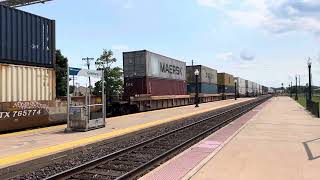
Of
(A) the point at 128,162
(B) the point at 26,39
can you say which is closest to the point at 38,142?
(A) the point at 128,162

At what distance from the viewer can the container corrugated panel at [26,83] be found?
16453 mm

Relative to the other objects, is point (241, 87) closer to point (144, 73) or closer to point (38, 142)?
point (144, 73)

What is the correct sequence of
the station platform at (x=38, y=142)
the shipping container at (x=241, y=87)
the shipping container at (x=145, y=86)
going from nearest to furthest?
1. the station platform at (x=38, y=142)
2. the shipping container at (x=145, y=86)
3. the shipping container at (x=241, y=87)

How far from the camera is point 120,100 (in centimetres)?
2964

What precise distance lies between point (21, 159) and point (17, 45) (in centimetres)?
850

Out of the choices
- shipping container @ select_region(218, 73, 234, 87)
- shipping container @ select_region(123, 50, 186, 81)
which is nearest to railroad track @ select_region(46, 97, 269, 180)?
shipping container @ select_region(123, 50, 186, 81)

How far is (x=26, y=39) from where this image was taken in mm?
17906

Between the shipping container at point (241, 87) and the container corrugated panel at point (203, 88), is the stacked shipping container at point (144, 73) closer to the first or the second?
the container corrugated panel at point (203, 88)

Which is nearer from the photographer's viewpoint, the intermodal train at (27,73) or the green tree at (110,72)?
the intermodal train at (27,73)

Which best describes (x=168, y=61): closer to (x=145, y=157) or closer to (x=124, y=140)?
(x=124, y=140)

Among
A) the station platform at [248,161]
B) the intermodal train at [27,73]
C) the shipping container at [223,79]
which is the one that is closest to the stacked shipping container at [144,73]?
the intermodal train at [27,73]

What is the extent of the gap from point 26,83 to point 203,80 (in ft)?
126

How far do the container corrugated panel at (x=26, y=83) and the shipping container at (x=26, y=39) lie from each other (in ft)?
0.93

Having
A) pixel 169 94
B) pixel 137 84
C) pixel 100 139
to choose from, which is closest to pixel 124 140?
pixel 100 139
